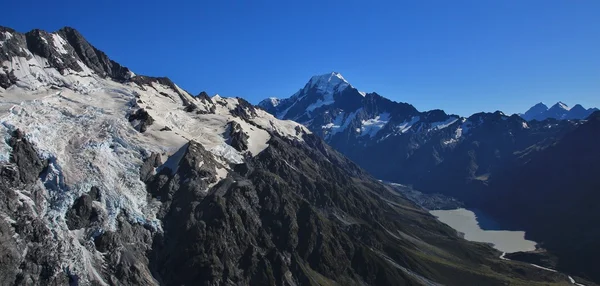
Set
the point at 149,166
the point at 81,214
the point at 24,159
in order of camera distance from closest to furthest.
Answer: the point at 81,214
the point at 24,159
the point at 149,166

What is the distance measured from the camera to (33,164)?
157 meters

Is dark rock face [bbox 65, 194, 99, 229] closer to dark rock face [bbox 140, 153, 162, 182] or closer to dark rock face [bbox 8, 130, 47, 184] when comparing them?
dark rock face [bbox 8, 130, 47, 184]

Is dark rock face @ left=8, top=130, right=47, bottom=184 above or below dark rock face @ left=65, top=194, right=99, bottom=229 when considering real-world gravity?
above

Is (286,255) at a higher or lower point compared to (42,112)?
lower

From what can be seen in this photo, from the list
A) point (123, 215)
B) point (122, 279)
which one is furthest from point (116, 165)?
point (122, 279)

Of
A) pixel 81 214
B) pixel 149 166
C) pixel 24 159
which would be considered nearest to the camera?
pixel 81 214

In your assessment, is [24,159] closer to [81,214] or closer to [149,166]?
[81,214]

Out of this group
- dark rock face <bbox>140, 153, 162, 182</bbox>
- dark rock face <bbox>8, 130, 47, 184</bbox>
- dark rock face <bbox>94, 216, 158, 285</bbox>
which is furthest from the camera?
dark rock face <bbox>140, 153, 162, 182</bbox>

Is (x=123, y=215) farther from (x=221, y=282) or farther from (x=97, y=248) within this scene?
(x=221, y=282)

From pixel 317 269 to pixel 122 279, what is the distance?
3088 inches

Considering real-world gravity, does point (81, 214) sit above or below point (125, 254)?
above

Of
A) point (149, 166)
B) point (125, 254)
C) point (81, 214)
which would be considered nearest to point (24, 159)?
point (81, 214)

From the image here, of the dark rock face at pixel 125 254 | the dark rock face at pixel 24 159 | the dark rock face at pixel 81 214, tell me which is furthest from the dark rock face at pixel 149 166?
the dark rock face at pixel 24 159

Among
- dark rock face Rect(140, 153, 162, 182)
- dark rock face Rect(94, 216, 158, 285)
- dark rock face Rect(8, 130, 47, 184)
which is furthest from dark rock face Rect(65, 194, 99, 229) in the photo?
dark rock face Rect(140, 153, 162, 182)
